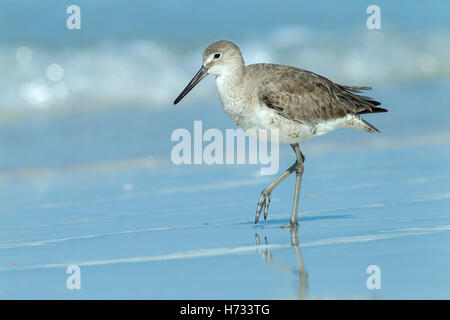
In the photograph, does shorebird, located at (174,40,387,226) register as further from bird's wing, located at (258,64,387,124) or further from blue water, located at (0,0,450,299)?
blue water, located at (0,0,450,299)

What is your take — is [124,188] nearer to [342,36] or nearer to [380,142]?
[380,142]

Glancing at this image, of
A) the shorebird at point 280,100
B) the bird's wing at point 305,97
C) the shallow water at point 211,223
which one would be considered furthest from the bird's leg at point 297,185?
the bird's wing at point 305,97

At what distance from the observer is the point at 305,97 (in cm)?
761

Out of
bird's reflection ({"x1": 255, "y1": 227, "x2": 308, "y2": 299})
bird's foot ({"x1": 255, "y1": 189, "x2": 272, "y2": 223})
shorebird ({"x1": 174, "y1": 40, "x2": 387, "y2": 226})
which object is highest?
shorebird ({"x1": 174, "y1": 40, "x2": 387, "y2": 226})

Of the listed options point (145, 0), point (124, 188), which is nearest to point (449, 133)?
point (124, 188)

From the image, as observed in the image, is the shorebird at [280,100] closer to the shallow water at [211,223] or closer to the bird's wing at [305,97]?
the bird's wing at [305,97]

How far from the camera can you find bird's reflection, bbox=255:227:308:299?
5.18 m

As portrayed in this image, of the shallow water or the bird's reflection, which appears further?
the shallow water

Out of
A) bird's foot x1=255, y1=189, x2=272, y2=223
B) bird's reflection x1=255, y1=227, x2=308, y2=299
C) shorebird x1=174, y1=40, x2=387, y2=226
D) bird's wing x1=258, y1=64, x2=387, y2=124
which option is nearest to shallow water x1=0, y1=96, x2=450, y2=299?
bird's reflection x1=255, y1=227, x2=308, y2=299

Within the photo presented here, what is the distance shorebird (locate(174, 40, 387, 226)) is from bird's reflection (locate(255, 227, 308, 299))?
1.55ft

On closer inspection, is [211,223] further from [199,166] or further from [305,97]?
[199,166]

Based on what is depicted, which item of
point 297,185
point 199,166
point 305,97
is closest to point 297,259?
point 297,185

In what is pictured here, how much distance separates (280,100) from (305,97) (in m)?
0.37
